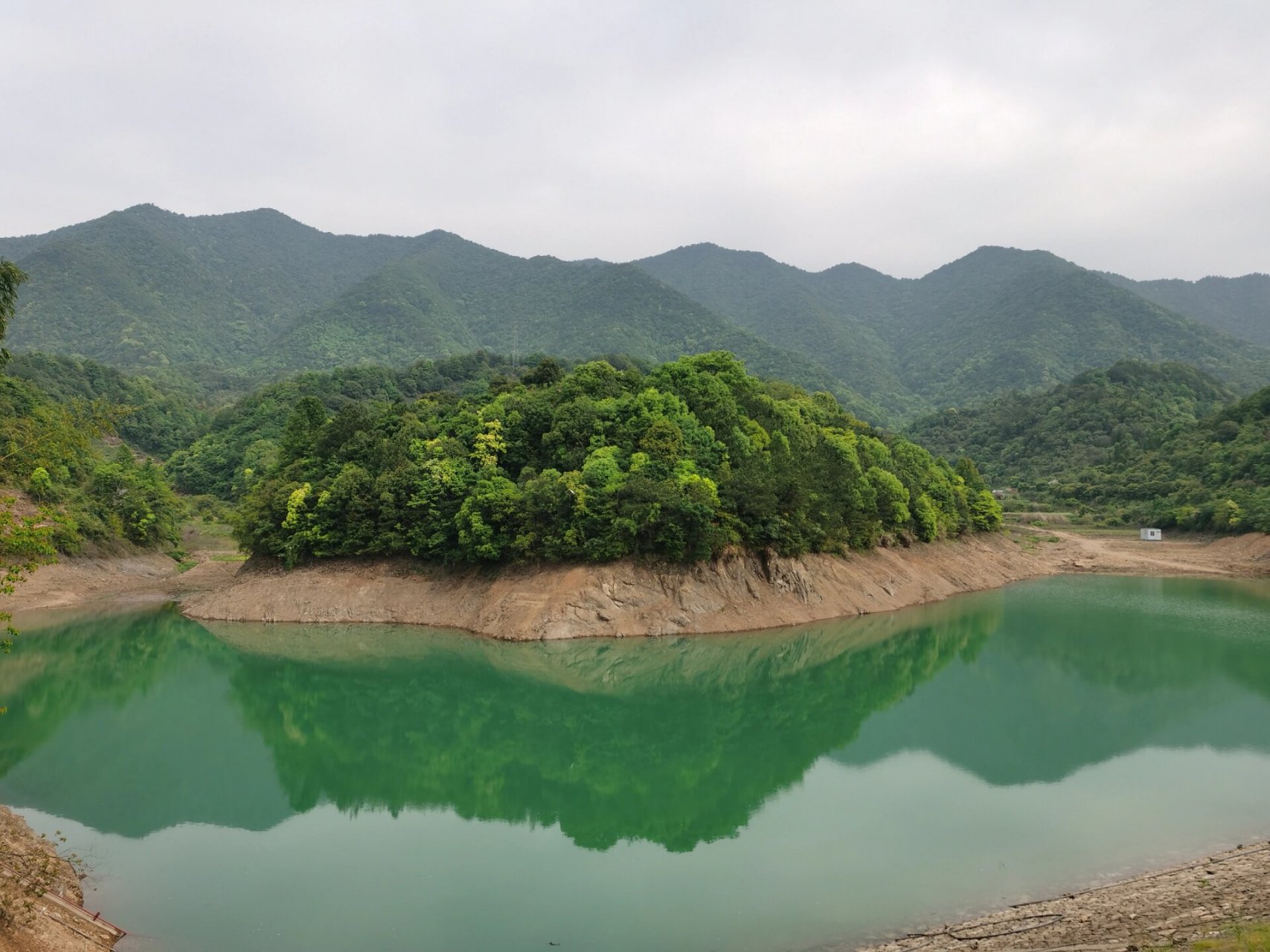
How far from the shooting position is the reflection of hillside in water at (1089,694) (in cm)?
2091

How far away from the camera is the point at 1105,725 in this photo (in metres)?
23.1

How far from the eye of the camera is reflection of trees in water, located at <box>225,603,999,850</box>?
17.7 m

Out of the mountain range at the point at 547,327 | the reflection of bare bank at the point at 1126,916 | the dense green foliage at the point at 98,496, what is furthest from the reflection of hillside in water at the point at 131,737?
the mountain range at the point at 547,327

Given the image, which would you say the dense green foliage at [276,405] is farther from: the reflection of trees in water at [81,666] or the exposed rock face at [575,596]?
the exposed rock face at [575,596]

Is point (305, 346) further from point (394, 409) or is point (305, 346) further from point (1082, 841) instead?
point (1082, 841)

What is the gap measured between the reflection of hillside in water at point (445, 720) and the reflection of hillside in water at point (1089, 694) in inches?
68.9

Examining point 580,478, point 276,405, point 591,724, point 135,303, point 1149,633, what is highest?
point 135,303

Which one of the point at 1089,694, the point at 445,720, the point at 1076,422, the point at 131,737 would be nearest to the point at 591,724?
the point at 445,720

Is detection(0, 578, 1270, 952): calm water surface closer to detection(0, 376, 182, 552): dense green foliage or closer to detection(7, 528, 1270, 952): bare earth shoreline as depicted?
detection(7, 528, 1270, 952): bare earth shoreline

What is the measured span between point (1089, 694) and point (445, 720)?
20.5 metres

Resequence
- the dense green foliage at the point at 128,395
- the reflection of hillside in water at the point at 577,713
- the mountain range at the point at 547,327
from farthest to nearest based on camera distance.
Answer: the mountain range at the point at 547,327 < the dense green foliage at the point at 128,395 < the reflection of hillside in water at the point at 577,713

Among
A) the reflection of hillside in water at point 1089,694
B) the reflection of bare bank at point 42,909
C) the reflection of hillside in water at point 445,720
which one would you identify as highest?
the reflection of bare bank at point 42,909

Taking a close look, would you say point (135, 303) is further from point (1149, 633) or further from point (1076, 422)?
point (1149, 633)

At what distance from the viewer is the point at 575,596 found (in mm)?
32500
